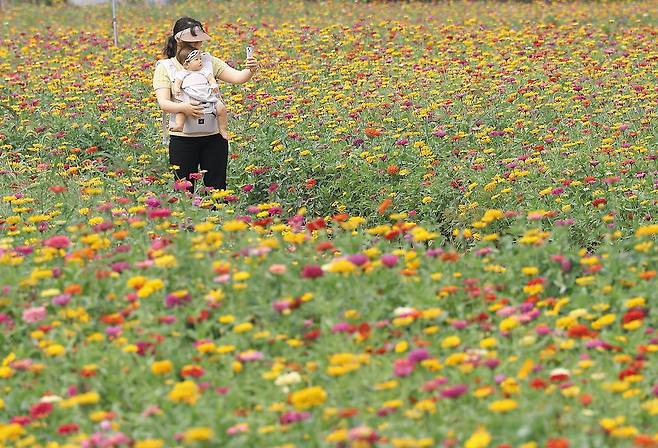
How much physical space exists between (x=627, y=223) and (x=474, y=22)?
886 cm

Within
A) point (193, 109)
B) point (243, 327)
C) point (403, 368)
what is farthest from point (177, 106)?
point (403, 368)

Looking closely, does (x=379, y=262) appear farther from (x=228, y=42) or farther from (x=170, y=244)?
(x=228, y=42)

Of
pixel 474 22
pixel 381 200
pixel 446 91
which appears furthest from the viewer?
pixel 474 22

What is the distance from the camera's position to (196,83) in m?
7.47

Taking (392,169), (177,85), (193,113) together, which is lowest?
(392,169)

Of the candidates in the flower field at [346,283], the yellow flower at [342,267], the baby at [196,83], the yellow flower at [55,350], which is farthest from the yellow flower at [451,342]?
the baby at [196,83]

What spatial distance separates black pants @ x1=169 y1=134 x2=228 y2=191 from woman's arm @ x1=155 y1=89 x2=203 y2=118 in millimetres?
255

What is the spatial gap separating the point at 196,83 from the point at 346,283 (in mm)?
2857

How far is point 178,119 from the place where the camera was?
24.8 feet

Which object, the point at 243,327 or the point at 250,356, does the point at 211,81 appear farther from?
the point at 250,356

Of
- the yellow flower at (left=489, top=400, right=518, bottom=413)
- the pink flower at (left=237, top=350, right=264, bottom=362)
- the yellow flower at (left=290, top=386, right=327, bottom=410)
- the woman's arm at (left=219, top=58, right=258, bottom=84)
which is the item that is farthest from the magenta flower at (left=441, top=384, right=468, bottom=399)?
the woman's arm at (left=219, top=58, right=258, bottom=84)

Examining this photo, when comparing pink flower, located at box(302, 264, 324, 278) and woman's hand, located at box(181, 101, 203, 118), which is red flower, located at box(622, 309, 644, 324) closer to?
pink flower, located at box(302, 264, 324, 278)

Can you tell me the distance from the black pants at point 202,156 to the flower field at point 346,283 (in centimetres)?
17

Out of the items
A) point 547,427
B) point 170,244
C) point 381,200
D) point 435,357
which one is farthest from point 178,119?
point 547,427
